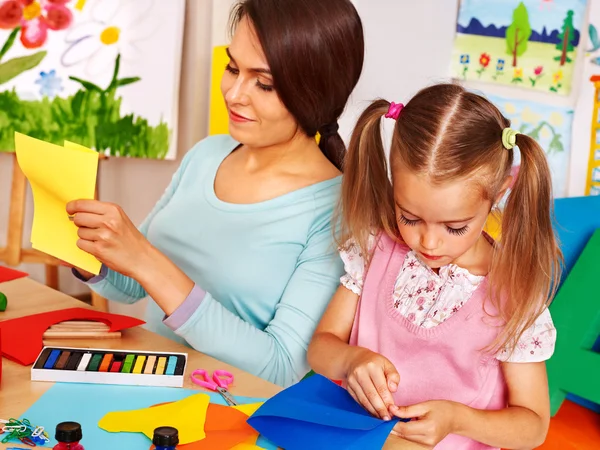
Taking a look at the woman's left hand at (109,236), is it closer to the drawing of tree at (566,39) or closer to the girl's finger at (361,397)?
the girl's finger at (361,397)

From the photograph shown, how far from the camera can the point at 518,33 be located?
1999 millimetres

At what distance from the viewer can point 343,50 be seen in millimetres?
1283

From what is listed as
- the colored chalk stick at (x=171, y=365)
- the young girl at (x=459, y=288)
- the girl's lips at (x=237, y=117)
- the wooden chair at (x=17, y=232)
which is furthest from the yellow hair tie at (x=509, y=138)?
the wooden chair at (x=17, y=232)

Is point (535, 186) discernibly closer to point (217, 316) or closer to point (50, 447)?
point (217, 316)

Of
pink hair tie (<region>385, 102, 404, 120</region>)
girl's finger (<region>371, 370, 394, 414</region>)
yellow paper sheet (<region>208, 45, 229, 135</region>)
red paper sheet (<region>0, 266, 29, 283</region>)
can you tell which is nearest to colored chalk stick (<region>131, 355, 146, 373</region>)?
girl's finger (<region>371, 370, 394, 414</region>)

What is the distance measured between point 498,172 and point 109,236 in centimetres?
59

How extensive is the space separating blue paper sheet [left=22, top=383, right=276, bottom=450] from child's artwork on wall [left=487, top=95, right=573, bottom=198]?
4.28 ft

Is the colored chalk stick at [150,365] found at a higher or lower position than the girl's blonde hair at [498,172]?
lower

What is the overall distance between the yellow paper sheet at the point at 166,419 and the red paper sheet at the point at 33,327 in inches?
9.0

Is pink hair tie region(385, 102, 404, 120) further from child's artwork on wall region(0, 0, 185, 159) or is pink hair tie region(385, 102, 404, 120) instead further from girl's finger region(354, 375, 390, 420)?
child's artwork on wall region(0, 0, 185, 159)

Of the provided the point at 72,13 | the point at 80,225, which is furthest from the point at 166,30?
the point at 80,225

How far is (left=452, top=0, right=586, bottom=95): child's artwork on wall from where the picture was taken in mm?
→ 1936

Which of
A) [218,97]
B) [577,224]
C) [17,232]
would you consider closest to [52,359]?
[577,224]

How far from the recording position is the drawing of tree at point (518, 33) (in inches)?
78.0
